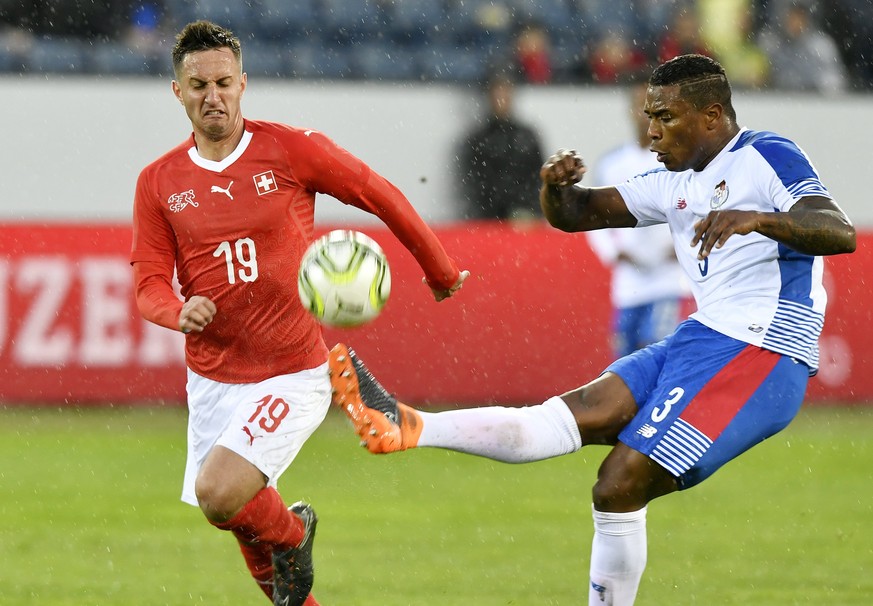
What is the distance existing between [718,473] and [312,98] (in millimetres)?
5808

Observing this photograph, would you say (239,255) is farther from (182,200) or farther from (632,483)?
(632,483)

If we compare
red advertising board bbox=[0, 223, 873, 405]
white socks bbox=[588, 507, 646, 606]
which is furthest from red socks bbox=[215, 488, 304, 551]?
red advertising board bbox=[0, 223, 873, 405]

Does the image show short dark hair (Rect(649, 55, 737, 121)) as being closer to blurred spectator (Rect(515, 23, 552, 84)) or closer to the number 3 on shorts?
the number 3 on shorts

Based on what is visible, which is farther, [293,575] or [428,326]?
[428,326]

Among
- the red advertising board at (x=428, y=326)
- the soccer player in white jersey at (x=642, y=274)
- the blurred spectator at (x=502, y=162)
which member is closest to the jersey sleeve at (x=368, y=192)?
the soccer player in white jersey at (x=642, y=274)

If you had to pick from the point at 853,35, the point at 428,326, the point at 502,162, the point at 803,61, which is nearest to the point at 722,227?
the point at 428,326

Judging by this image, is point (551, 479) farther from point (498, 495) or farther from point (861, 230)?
point (861, 230)

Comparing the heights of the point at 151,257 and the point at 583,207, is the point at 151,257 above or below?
below

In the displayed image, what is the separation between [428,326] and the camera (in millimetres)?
11312

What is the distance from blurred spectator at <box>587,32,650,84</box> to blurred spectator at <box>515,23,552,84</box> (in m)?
0.48

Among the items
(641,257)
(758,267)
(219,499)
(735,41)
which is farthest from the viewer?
(735,41)

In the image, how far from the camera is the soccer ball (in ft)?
16.5

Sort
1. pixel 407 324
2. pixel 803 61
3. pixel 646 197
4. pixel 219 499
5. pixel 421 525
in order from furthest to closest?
pixel 803 61
pixel 407 324
pixel 421 525
pixel 646 197
pixel 219 499

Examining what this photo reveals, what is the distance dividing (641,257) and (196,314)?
4.87 metres
